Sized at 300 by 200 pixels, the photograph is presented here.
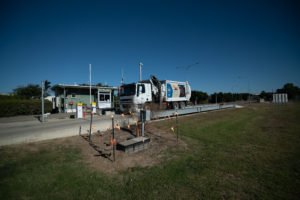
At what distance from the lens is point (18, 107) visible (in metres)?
14.0

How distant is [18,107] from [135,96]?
13123mm

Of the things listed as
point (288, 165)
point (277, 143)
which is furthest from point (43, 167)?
point (277, 143)

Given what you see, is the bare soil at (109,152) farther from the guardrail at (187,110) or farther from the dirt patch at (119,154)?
the guardrail at (187,110)

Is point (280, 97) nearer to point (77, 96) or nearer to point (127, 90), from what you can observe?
point (127, 90)

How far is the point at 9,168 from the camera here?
11.4 feet

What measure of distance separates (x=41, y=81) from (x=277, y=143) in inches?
554

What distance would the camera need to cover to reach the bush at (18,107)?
13.2 metres

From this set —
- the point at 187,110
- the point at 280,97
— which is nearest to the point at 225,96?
the point at 280,97

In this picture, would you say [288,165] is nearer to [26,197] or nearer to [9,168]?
[26,197]

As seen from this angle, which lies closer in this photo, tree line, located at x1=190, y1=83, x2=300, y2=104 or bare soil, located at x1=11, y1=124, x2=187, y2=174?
bare soil, located at x1=11, y1=124, x2=187, y2=174

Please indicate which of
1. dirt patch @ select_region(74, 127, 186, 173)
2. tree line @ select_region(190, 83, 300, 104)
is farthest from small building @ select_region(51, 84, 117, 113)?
tree line @ select_region(190, 83, 300, 104)

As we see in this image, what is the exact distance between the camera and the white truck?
1137 centimetres

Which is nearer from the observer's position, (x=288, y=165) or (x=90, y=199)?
(x=90, y=199)

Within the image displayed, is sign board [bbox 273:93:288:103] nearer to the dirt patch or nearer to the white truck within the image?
the white truck
